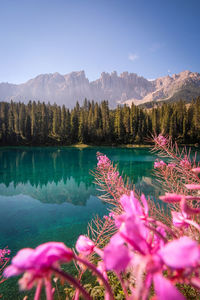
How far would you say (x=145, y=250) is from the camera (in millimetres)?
438

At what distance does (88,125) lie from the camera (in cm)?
5222

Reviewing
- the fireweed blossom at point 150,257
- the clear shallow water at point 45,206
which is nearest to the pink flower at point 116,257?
the fireweed blossom at point 150,257

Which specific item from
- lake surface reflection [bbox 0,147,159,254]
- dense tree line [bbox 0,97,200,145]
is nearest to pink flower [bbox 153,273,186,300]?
lake surface reflection [bbox 0,147,159,254]

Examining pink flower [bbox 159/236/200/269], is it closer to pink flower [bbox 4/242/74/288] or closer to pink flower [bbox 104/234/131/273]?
pink flower [bbox 104/234/131/273]

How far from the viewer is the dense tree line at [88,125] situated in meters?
49.1

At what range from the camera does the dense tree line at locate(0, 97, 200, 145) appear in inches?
1932

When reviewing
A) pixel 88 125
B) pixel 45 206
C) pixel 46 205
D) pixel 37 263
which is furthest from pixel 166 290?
pixel 88 125

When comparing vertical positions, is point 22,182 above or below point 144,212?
below

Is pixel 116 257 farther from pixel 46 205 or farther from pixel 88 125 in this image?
Answer: pixel 88 125

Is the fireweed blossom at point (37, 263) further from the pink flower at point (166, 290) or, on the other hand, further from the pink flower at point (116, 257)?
the pink flower at point (166, 290)

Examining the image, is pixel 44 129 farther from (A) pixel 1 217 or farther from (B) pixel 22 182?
(A) pixel 1 217

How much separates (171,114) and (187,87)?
18304cm

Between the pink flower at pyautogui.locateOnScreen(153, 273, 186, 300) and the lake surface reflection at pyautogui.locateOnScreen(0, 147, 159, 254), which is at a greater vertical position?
the pink flower at pyautogui.locateOnScreen(153, 273, 186, 300)

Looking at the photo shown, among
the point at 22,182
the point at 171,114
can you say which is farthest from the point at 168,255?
the point at 171,114
